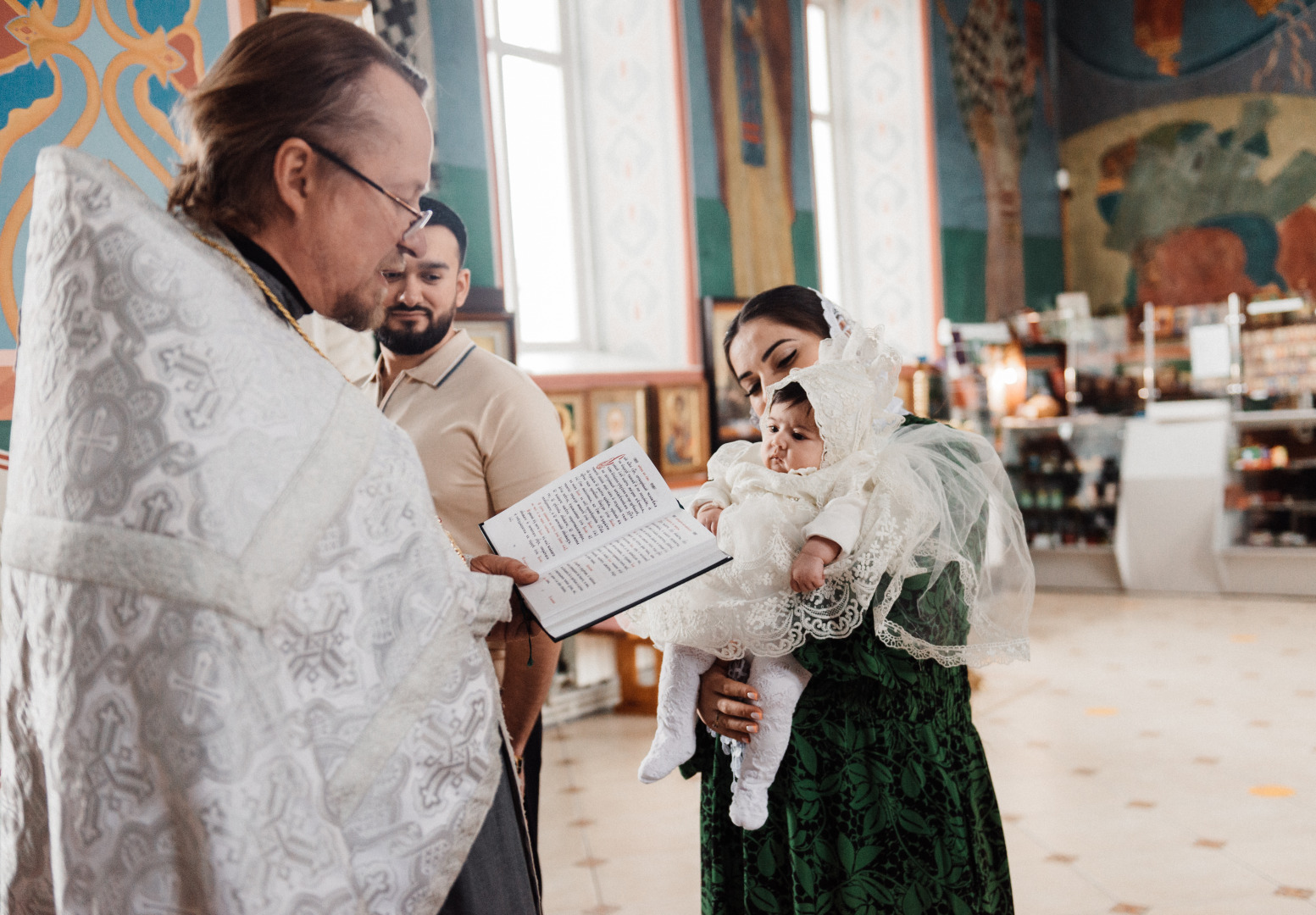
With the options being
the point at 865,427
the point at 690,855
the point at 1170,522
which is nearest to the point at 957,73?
the point at 1170,522

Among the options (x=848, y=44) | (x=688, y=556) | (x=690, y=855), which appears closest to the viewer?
(x=688, y=556)

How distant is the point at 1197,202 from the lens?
1208cm

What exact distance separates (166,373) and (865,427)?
1.35m

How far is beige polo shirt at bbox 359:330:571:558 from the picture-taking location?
228cm

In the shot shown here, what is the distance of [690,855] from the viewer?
436cm

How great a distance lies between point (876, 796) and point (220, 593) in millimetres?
1313

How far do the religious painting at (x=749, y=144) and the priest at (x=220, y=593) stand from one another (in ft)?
22.9

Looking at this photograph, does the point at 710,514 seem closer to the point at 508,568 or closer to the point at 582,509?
the point at 582,509

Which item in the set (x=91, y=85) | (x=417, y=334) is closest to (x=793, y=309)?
(x=417, y=334)

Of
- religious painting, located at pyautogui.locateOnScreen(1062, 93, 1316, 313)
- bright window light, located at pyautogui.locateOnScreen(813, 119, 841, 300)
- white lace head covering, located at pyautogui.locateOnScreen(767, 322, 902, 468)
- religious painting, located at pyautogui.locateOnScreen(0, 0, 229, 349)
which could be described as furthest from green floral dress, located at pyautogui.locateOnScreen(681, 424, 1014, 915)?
religious painting, located at pyautogui.locateOnScreen(1062, 93, 1316, 313)

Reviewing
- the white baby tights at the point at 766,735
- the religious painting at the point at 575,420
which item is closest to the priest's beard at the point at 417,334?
the white baby tights at the point at 766,735

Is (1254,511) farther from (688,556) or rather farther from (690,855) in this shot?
(688,556)

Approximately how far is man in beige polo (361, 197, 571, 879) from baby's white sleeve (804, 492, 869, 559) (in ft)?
2.04

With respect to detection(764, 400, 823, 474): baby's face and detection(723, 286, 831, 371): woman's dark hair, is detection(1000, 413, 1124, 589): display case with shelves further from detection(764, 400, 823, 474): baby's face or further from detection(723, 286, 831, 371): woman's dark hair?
detection(764, 400, 823, 474): baby's face
